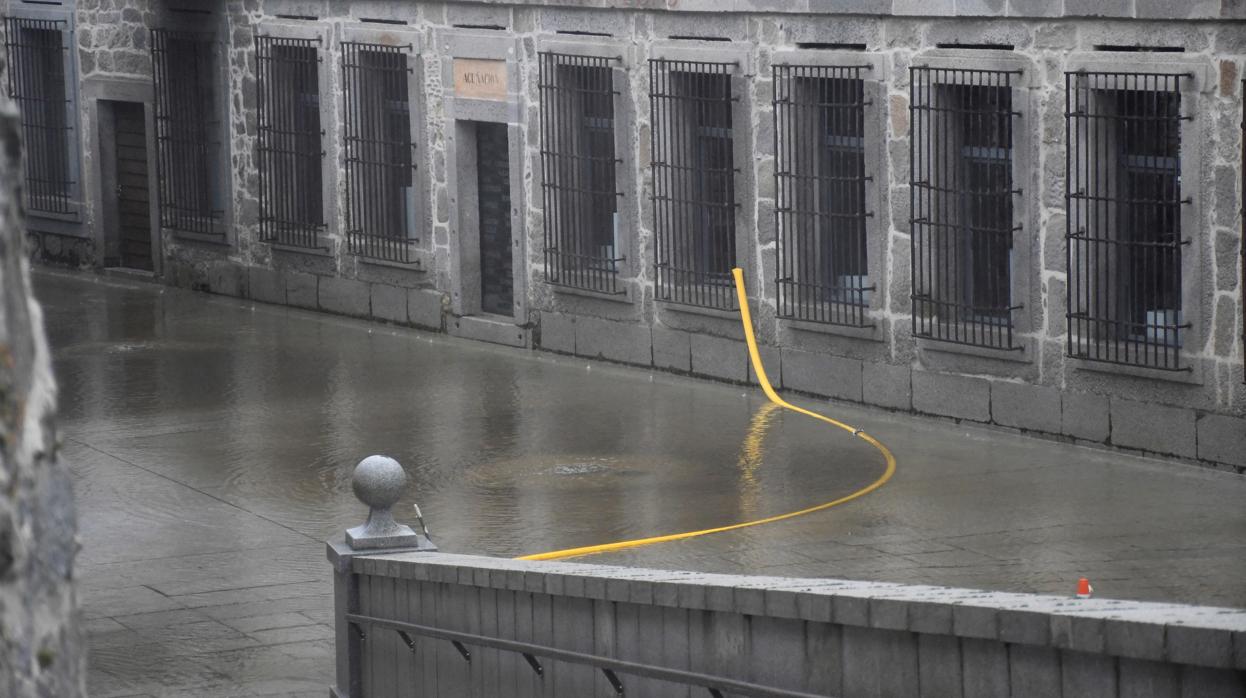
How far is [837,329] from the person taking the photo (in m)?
17.1

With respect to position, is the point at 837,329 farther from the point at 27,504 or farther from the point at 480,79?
the point at 27,504

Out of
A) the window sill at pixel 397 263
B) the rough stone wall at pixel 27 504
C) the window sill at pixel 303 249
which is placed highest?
the rough stone wall at pixel 27 504

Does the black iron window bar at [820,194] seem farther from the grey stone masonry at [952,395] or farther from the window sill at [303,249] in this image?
the window sill at [303,249]

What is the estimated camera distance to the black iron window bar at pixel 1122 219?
1441cm

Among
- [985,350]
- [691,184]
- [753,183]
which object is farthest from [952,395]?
[691,184]

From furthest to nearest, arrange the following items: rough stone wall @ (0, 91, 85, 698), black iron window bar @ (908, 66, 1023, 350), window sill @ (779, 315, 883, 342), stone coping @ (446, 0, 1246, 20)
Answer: window sill @ (779, 315, 883, 342)
black iron window bar @ (908, 66, 1023, 350)
stone coping @ (446, 0, 1246, 20)
rough stone wall @ (0, 91, 85, 698)

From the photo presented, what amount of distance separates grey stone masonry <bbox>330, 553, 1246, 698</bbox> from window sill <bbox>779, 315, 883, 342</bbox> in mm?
8722

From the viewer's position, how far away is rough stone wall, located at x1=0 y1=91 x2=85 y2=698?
2.91m

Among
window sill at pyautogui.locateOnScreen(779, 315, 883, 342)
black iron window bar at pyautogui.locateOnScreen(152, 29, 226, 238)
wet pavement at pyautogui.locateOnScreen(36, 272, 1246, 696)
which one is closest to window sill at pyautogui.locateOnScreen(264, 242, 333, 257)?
black iron window bar at pyautogui.locateOnScreen(152, 29, 226, 238)

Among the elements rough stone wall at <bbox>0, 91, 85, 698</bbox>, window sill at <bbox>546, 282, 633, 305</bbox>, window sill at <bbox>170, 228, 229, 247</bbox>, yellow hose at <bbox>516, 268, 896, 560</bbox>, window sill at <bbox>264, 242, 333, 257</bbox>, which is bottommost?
yellow hose at <bbox>516, 268, 896, 560</bbox>

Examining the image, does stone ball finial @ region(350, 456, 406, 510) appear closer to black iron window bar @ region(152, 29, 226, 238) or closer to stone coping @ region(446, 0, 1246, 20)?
stone coping @ region(446, 0, 1246, 20)

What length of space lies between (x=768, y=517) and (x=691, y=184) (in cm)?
599

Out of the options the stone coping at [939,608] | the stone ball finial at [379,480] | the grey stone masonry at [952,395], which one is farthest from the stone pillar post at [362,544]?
the grey stone masonry at [952,395]

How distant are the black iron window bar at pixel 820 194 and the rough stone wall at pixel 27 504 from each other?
1406 centimetres
